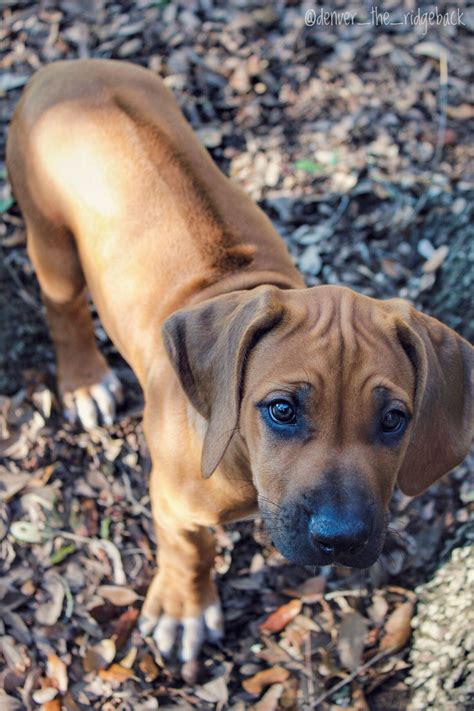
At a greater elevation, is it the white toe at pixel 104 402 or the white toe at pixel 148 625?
the white toe at pixel 104 402

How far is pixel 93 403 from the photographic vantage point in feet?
16.7

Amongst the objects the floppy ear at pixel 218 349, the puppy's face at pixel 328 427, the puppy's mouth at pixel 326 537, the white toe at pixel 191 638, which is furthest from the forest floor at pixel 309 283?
the floppy ear at pixel 218 349

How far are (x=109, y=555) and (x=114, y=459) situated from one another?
1.92 ft

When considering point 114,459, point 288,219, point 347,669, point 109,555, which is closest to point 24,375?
point 114,459

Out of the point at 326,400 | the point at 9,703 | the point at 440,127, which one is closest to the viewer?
the point at 326,400

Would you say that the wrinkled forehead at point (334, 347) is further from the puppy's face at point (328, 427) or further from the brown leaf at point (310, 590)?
the brown leaf at point (310, 590)

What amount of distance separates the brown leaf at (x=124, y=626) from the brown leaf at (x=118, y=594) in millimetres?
49

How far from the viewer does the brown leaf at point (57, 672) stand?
4.25 m

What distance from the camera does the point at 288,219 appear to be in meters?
5.87

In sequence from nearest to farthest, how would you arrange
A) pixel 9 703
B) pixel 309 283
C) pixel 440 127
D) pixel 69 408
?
pixel 9 703 < pixel 69 408 < pixel 309 283 < pixel 440 127

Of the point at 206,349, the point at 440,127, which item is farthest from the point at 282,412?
the point at 440,127

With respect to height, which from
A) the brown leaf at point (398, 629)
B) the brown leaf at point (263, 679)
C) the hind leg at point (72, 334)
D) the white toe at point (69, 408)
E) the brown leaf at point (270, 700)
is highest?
the hind leg at point (72, 334)

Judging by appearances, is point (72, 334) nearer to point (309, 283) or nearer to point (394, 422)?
point (309, 283)

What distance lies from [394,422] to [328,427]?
0.28m
